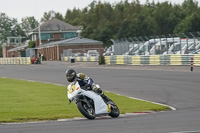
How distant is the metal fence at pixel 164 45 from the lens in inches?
1630

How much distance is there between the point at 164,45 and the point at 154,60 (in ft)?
5.88

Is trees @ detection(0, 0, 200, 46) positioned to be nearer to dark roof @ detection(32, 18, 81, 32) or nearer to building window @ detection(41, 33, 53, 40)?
dark roof @ detection(32, 18, 81, 32)

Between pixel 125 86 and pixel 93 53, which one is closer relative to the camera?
pixel 125 86

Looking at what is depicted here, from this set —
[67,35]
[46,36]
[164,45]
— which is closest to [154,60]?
[164,45]

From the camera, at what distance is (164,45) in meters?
45.6

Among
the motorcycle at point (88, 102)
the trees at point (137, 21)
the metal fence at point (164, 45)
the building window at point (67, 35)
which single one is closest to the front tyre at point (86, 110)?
the motorcycle at point (88, 102)

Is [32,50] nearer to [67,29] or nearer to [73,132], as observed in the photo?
[67,29]

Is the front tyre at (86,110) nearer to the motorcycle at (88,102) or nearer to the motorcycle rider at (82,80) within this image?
the motorcycle at (88,102)

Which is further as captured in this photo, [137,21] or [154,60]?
[137,21]

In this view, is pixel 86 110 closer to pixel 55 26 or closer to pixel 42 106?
pixel 42 106

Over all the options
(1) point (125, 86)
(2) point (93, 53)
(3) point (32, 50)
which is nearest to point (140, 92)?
(1) point (125, 86)

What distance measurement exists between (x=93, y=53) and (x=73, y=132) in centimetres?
5989

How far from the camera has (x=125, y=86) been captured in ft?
84.2

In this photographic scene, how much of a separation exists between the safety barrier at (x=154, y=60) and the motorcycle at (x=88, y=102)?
1012 inches
